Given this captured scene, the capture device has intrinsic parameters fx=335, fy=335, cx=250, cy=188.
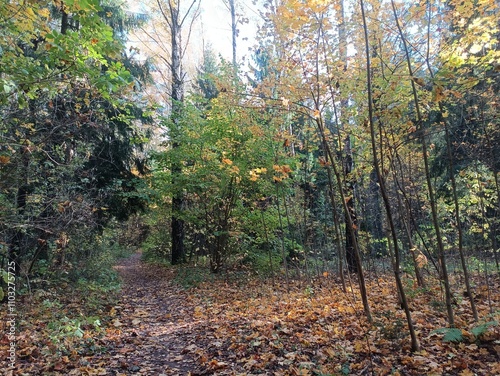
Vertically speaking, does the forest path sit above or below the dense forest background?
below

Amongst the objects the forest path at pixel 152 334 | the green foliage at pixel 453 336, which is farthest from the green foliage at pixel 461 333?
the forest path at pixel 152 334

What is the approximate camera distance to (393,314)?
5.16 metres

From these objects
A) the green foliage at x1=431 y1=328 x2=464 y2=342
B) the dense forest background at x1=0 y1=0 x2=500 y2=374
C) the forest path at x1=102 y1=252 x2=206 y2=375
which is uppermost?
the dense forest background at x1=0 y1=0 x2=500 y2=374

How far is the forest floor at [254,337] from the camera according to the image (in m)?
3.66

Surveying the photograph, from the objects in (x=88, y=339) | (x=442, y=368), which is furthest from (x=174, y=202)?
(x=442, y=368)

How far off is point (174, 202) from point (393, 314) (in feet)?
26.6

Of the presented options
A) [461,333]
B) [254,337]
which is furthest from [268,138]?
[461,333]

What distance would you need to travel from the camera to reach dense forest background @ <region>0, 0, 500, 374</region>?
12.8 feet

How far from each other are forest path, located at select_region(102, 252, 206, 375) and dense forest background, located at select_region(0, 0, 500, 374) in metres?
1.58

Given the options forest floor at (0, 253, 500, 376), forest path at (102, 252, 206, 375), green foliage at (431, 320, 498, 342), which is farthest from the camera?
forest path at (102, 252, 206, 375)

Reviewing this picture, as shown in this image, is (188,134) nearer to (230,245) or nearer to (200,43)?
(230,245)

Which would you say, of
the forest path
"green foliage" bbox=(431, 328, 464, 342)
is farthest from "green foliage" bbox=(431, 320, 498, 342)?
the forest path

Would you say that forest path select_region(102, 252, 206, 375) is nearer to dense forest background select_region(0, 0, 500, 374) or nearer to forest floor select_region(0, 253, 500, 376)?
forest floor select_region(0, 253, 500, 376)

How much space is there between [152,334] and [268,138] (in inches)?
203
